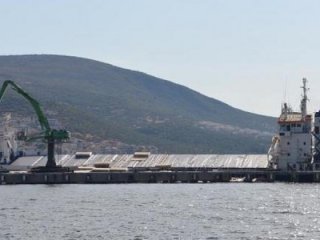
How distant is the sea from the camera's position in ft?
330

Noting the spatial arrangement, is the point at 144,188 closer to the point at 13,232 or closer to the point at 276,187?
the point at 276,187

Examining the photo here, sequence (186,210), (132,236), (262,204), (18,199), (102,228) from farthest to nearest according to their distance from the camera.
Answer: (18,199) → (262,204) → (186,210) → (102,228) → (132,236)

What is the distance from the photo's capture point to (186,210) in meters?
126

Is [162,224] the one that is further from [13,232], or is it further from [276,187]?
[276,187]

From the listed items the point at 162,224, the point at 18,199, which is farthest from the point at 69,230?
the point at 18,199

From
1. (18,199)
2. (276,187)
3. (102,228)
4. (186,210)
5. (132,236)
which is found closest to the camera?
(132,236)

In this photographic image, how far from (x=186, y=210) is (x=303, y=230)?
2544 centimetres

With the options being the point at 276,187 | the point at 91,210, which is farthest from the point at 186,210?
the point at 276,187

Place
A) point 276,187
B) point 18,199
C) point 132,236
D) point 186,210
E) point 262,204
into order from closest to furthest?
point 132,236 → point 186,210 → point 262,204 → point 18,199 → point 276,187

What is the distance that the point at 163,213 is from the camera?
122 meters

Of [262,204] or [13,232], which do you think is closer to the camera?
[13,232]

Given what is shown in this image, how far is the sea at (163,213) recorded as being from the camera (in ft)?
330

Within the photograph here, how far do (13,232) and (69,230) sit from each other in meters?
5.41

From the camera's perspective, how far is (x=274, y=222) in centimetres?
11025
